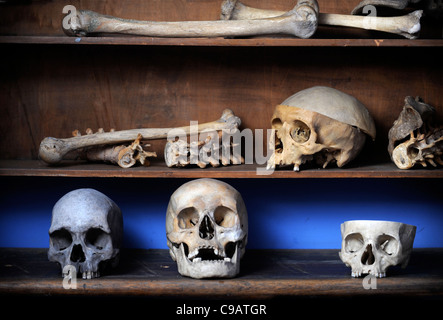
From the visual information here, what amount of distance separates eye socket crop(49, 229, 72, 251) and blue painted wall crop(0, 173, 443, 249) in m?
0.48

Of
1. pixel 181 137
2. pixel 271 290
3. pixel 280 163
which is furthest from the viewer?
pixel 181 137

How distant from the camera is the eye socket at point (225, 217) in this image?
224cm

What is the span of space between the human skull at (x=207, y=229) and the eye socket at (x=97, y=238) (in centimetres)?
25

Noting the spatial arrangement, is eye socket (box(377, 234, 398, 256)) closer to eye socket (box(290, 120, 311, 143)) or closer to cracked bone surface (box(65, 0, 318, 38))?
eye socket (box(290, 120, 311, 143))

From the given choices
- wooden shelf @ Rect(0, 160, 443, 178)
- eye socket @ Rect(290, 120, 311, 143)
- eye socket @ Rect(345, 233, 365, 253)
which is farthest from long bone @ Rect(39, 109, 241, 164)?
eye socket @ Rect(345, 233, 365, 253)

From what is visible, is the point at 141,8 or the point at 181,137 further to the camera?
the point at 141,8

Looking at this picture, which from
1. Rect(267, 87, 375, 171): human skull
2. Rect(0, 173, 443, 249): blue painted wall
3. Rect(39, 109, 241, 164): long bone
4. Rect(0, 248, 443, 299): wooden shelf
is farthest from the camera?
Rect(0, 173, 443, 249): blue painted wall

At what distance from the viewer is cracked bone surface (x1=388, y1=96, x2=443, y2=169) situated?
2289 millimetres

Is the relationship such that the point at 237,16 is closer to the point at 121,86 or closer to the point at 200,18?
the point at 200,18

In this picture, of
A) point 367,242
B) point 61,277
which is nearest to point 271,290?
point 367,242

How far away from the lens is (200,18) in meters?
2.64

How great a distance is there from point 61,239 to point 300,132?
3.47 feet

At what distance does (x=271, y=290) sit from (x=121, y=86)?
3.91 feet

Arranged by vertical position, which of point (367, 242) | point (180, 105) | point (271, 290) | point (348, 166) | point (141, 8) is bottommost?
point (271, 290)
